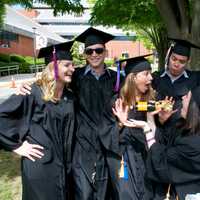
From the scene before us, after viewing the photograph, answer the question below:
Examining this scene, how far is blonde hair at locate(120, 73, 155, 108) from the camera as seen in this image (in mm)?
3617

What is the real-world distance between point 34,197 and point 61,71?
3.81 feet

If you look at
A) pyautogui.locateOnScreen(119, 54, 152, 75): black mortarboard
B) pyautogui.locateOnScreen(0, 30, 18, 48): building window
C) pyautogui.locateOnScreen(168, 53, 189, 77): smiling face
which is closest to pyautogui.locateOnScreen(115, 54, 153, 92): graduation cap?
pyautogui.locateOnScreen(119, 54, 152, 75): black mortarboard

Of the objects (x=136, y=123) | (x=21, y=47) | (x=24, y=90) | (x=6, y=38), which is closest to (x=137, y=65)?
(x=136, y=123)

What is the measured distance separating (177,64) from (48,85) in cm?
128

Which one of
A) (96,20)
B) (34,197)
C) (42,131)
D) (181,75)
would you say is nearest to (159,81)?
(181,75)

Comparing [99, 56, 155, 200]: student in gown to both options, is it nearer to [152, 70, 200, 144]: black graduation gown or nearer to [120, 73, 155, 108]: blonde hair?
[120, 73, 155, 108]: blonde hair

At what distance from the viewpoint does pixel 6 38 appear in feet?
148

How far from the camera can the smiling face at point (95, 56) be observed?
3959 mm

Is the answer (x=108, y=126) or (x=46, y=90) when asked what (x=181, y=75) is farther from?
(x=46, y=90)

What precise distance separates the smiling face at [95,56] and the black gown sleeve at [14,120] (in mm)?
747

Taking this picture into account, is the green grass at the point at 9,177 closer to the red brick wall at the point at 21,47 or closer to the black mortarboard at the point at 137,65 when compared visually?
the black mortarboard at the point at 137,65

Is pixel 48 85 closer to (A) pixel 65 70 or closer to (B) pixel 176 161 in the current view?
(A) pixel 65 70

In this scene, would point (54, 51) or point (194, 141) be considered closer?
point (194, 141)

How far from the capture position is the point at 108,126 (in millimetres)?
3797
